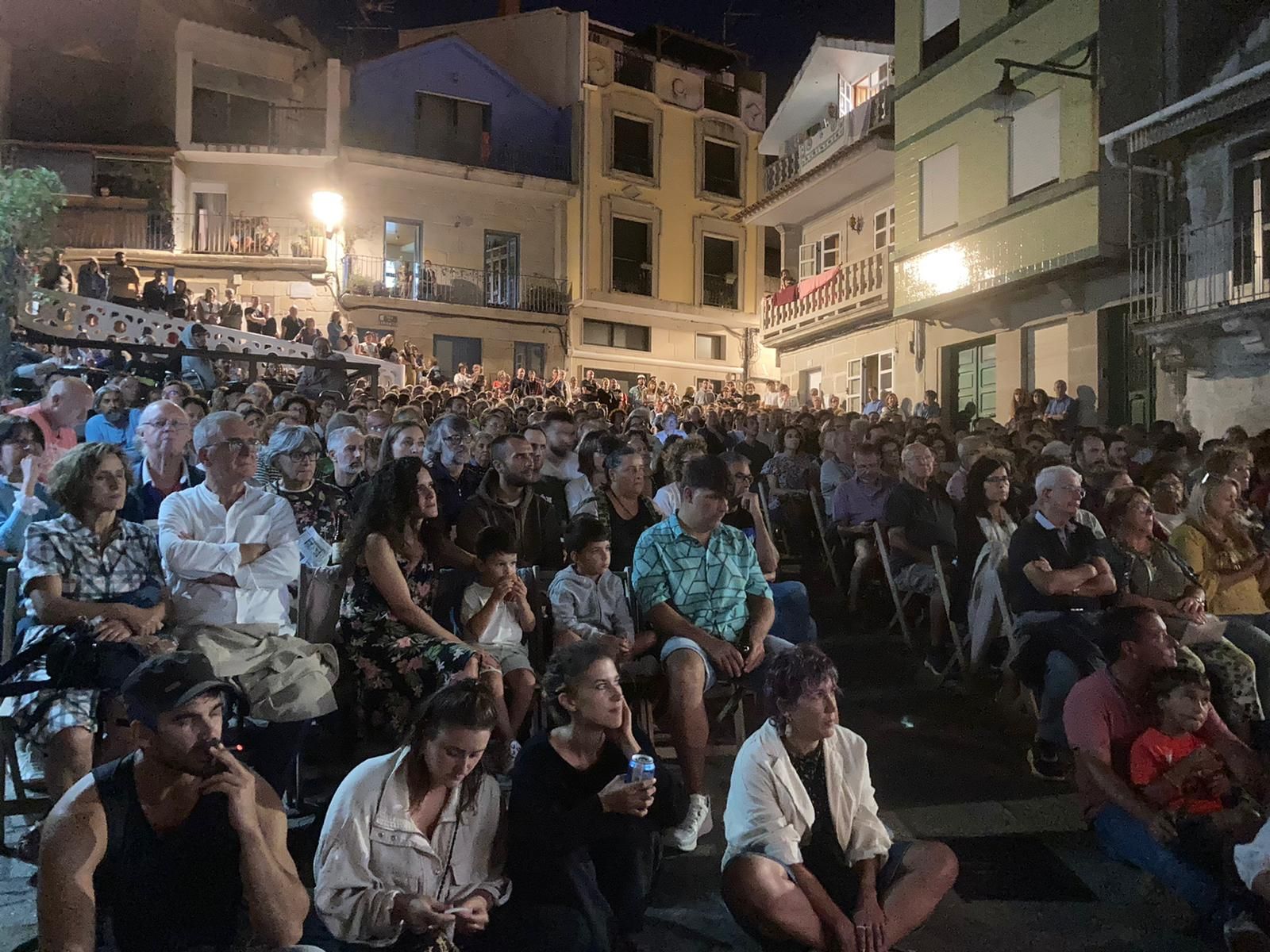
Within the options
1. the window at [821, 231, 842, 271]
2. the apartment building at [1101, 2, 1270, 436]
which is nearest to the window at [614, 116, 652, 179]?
the window at [821, 231, 842, 271]

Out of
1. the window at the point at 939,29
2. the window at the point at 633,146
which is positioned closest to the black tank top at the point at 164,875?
the window at the point at 939,29

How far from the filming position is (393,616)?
13.0 ft

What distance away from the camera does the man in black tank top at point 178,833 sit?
2.22 meters

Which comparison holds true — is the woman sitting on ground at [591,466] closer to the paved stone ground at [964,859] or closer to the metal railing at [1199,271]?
the paved stone ground at [964,859]

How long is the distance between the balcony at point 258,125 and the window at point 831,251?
43.5 ft

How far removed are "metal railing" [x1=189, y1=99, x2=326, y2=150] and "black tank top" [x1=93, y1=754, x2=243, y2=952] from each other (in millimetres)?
24124

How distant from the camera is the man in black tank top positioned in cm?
222

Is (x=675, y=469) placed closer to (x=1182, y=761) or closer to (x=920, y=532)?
(x=920, y=532)

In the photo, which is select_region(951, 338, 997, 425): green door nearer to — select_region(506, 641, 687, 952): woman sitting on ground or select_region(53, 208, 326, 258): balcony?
select_region(506, 641, 687, 952): woman sitting on ground

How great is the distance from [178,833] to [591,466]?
14.7 ft

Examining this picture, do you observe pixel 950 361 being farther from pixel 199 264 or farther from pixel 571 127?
pixel 199 264

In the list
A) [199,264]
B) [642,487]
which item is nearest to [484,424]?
[642,487]

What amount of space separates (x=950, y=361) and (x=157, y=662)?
16.5 meters

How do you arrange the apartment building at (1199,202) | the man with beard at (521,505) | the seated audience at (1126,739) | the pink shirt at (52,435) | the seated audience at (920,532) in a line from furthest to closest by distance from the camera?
1. the apartment building at (1199,202)
2. the seated audience at (920,532)
3. the pink shirt at (52,435)
4. the man with beard at (521,505)
5. the seated audience at (1126,739)
